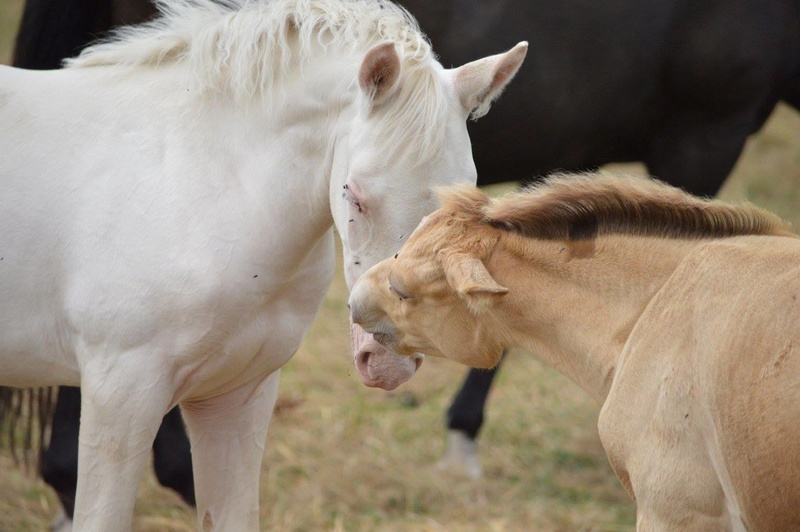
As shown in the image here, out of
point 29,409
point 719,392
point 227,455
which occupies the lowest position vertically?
point 29,409

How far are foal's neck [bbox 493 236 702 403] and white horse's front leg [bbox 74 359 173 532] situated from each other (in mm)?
785

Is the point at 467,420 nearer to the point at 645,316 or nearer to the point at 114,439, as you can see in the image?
the point at 114,439

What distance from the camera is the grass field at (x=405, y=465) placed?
10.8ft

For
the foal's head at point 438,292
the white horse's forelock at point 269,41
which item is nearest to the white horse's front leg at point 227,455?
the foal's head at point 438,292

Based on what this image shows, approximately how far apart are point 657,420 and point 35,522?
89.9 inches

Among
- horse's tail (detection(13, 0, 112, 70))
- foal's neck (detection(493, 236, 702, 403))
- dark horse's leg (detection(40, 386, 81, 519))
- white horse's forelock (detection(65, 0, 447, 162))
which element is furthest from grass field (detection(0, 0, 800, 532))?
horse's tail (detection(13, 0, 112, 70))

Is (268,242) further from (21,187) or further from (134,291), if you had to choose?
(21,187)

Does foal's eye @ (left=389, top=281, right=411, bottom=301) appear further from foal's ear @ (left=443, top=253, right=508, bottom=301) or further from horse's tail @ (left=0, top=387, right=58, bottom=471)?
horse's tail @ (left=0, top=387, right=58, bottom=471)

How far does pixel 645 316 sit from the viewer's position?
1701 mm

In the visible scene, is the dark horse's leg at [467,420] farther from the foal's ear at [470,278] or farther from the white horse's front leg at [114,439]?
the foal's ear at [470,278]

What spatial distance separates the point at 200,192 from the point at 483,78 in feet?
2.11

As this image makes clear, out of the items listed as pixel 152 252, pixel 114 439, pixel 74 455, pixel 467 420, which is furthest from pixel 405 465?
pixel 152 252

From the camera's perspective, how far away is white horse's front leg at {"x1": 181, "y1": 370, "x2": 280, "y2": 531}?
233cm

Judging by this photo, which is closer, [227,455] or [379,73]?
[379,73]
